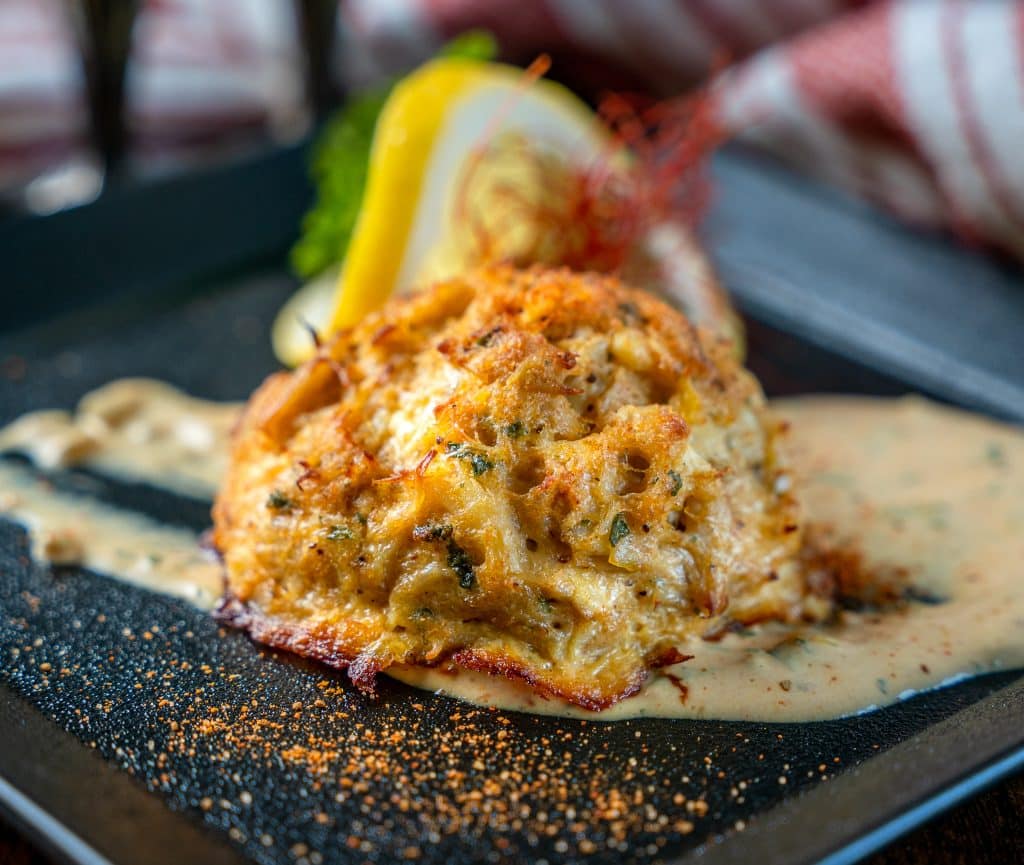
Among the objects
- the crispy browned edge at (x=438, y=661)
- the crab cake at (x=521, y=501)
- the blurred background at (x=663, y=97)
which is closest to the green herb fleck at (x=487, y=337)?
the crab cake at (x=521, y=501)

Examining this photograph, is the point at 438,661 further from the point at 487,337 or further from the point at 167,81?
the point at 167,81

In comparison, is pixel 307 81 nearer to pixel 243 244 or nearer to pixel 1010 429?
pixel 243 244

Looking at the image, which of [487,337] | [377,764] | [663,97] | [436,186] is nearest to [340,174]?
[436,186]

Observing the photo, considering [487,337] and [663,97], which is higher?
[487,337]

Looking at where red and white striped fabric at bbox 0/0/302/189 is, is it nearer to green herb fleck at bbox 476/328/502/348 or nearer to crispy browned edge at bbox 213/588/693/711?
green herb fleck at bbox 476/328/502/348

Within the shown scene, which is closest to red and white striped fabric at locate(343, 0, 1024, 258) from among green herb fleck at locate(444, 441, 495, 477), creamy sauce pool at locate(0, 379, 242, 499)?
creamy sauce pool at locate(0, 379, 242, 499)

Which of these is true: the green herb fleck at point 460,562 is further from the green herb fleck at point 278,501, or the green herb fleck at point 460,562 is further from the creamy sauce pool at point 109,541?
the creamy sauce pool at point 109,541

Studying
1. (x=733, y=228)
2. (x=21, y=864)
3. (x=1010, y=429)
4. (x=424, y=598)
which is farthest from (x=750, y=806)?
(x=733, y=228)
